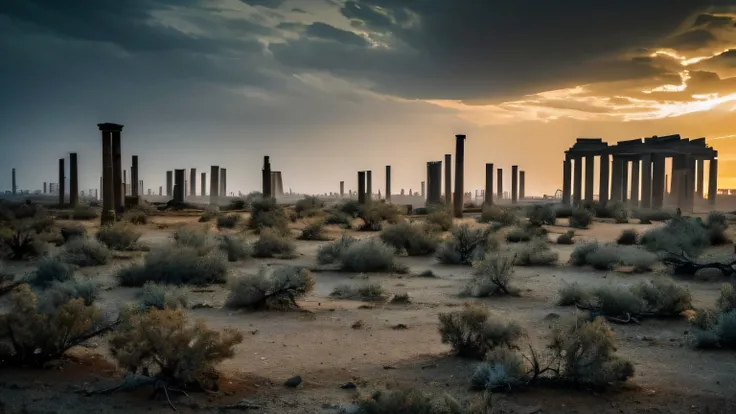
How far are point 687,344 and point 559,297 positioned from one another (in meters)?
3.93

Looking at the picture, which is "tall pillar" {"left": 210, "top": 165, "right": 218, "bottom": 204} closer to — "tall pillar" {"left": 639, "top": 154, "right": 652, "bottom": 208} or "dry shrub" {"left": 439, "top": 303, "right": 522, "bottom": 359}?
"tall pillar" {"left": 639, "top": 154, "right": 652, "bottom": 208}

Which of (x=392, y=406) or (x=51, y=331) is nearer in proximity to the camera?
(x=392, y=406)

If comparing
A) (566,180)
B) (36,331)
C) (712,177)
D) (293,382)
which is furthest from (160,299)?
(712,177)

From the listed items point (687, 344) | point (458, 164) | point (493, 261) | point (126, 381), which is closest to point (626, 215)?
point (458, 164)

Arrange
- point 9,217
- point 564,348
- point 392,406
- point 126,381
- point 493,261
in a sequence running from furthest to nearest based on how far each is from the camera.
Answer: point 9,217
point 493,261
point 564,348
point 126,381
point 392,406

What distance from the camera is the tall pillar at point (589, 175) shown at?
54.9 meters

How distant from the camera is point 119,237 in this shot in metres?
22.4

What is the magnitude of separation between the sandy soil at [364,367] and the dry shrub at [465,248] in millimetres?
6096

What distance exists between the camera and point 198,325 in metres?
7.25

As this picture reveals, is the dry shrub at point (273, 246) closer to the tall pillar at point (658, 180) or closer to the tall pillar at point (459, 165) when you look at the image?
the tall pillar at point (459, 165)

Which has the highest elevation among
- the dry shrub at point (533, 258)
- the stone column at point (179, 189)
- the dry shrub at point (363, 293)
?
the stone column at point (179, 189)

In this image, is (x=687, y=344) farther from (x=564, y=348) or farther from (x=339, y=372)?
(x=339, y=372)

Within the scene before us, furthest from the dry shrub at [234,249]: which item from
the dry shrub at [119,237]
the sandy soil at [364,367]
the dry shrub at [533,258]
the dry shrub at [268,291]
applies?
the dry shrub at [533,258]

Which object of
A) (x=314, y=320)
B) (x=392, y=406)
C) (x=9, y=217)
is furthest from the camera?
(x=9, y=217)
